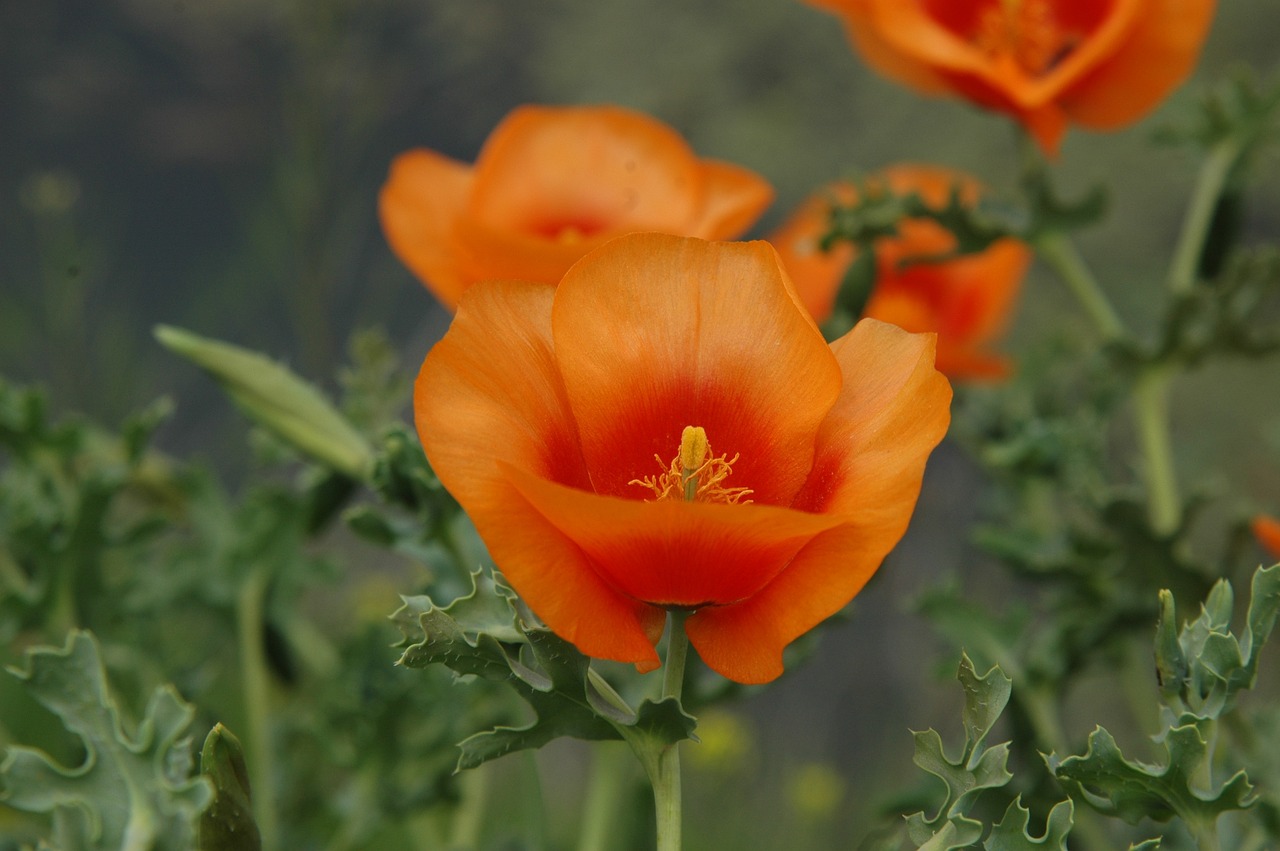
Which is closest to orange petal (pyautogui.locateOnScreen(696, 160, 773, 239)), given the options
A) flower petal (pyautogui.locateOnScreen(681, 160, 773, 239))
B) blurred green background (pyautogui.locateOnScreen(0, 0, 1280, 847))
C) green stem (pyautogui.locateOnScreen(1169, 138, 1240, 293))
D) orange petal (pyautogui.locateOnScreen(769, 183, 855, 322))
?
flower petal (pyautogui.locateOnScreen(681, 160, 773, 239))

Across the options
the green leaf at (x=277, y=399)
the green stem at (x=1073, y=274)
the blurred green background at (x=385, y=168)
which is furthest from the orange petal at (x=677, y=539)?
the blurred green background at (x=385, y=168)

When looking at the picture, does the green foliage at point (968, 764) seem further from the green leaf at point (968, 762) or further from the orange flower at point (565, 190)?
the orange flower at point (565, 190)

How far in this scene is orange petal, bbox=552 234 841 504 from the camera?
1.67 feet

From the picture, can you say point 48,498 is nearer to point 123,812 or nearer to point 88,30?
point 123,812

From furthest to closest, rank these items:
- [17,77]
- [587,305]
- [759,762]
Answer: [17,77], [759,762], [587,305]

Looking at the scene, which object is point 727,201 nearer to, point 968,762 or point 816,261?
point 816,261

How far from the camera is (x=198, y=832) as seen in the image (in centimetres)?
53

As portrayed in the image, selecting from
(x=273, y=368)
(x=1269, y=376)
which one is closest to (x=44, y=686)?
(x=273, y=368)

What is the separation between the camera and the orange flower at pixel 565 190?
0.81 m

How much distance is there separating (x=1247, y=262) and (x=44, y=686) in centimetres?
75

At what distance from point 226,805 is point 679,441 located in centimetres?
23

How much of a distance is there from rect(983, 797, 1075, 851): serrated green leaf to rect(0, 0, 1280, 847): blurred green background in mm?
574

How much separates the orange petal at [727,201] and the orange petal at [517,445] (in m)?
0.29

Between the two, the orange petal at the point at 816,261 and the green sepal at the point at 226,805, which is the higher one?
the green sepal at the point at 226,805
